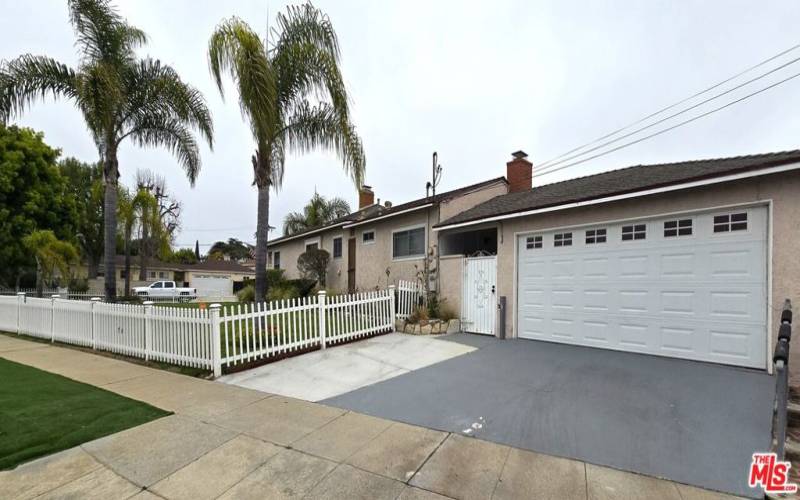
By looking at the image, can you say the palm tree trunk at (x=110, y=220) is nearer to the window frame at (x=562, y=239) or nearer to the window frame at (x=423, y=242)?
the window frame at (x=423, y=242)

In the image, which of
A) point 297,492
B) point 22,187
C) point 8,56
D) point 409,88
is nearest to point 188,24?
point 8,56

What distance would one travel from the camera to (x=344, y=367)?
6.78m

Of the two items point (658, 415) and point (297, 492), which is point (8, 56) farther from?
point (658, 415)

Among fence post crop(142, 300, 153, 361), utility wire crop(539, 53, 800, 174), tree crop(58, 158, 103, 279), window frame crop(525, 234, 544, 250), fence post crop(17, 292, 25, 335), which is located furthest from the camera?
tree crop(58, 158, 103, 279)

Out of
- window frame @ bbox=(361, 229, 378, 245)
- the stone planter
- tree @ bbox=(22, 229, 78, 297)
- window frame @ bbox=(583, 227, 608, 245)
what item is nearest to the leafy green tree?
tree @ bbox=(22, 229, 78, 297)

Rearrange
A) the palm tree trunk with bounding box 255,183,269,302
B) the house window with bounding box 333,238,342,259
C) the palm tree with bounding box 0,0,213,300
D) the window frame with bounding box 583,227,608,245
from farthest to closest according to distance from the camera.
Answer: the house window with bounding box 333,238,342,259 < the palm tree with bounding box 0,0,213,300 < the palm tree trunk with bounding box 255,183,269,302 < the window frame with bounding box 583,227,608,245

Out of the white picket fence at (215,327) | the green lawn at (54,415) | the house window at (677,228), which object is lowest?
the green lawn at (54,415)

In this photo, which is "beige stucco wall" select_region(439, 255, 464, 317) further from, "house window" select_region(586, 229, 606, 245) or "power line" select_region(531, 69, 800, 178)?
"power line" select_region(531, 69, 800, 178)

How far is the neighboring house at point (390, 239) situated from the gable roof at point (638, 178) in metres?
0.67

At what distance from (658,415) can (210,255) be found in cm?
8147

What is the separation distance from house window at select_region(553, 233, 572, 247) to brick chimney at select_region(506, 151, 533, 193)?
203 inches

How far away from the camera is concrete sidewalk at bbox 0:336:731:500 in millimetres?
3014

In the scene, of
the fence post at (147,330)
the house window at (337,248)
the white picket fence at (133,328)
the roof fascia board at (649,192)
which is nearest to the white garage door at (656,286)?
the roof fascia board at (649,192)

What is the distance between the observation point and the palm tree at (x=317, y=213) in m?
27.1
